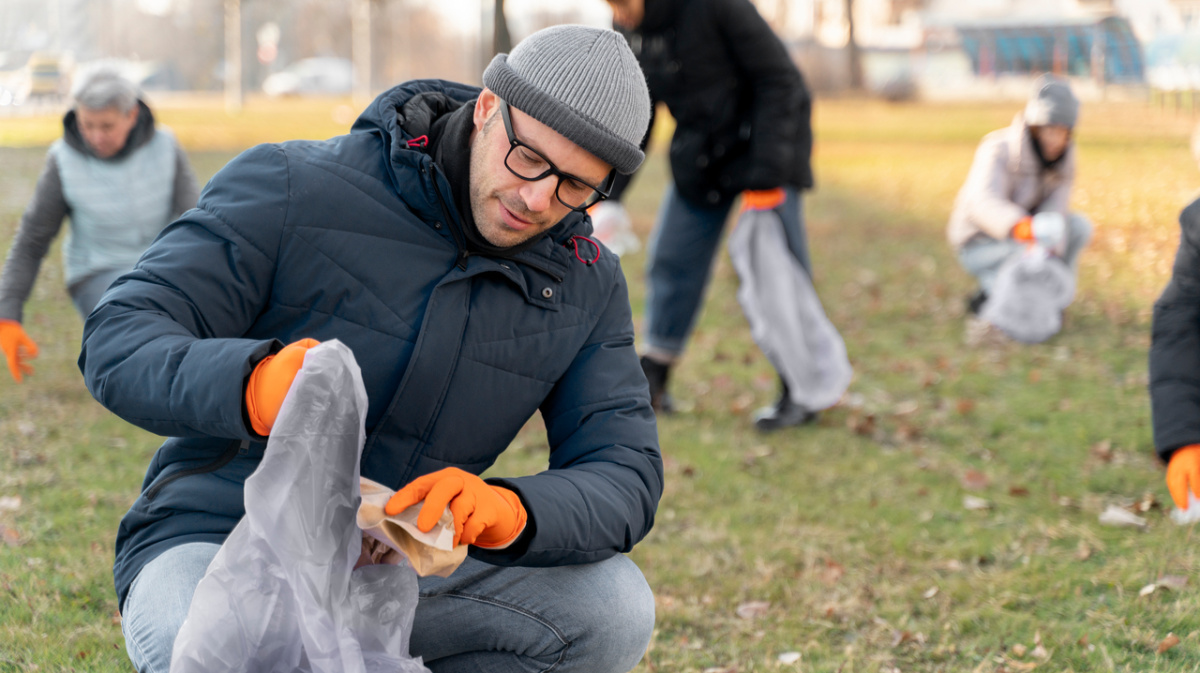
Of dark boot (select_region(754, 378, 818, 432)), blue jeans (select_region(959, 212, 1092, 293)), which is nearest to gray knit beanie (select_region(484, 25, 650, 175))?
dark boot (select_region(754, 378, 818, 432))

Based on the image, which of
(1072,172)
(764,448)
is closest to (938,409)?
(764,448)

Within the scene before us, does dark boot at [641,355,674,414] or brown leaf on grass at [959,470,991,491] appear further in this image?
dark boot at [641,355,674,414]

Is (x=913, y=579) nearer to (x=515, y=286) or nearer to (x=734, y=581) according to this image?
(x=734, y=581)

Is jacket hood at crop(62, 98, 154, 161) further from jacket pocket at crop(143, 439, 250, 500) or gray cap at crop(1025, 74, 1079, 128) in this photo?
gray cap at crop(1025, 74, 1079, 128)

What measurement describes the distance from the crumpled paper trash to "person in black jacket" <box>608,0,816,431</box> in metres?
2.76

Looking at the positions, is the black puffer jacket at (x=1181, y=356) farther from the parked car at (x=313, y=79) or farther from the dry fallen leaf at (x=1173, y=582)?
the parked car at (x=313, y=79)

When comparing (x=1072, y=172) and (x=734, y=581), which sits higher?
(x=1072, y=172)

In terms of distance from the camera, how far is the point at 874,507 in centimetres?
401

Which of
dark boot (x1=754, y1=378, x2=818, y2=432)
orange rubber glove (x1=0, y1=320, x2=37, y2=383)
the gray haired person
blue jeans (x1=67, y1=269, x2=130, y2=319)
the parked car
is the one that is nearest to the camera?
orange rubber glove (x1=0, y1=320, x2=37, y2=383)

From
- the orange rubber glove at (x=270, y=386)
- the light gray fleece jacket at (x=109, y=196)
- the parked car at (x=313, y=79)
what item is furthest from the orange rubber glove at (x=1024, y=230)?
the parked car at (x=313, y=79)

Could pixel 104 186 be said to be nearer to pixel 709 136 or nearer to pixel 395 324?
pixel 709 136

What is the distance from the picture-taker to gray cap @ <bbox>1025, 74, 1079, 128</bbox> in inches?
235

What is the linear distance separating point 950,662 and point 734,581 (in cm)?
72

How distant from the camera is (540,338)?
208cm
